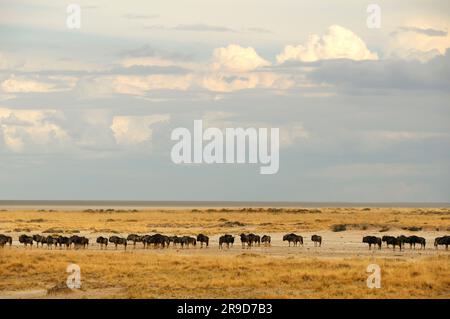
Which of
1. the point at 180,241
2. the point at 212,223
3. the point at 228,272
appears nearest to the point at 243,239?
the point at 180,241

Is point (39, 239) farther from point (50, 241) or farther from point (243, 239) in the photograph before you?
point (243, 239)

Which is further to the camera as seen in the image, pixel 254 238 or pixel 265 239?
pixel 265 239

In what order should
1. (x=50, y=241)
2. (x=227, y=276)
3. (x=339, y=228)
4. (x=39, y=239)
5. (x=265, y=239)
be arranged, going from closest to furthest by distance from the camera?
(x=227, y=276) < (x=50, y=241) < (x=265, y=239) < (x=39, y=239) < (x=339, y=228)

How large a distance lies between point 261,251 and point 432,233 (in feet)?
70.9

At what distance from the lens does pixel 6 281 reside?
29609 millimetres

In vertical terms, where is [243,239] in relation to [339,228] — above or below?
above

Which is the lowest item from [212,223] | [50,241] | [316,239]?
[212,223]

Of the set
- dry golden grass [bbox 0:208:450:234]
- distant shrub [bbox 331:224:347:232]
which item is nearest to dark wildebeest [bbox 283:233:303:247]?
dry golden grass [bbox 0:208:450:234]

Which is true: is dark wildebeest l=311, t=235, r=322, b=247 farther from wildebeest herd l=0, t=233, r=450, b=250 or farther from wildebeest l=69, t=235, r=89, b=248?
wildebeest l=69, t=235, r=89, b=248

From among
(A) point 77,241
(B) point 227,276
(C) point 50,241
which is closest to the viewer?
(B) point 227,276

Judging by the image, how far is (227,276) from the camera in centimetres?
2966

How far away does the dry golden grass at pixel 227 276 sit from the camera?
85.7 ft
